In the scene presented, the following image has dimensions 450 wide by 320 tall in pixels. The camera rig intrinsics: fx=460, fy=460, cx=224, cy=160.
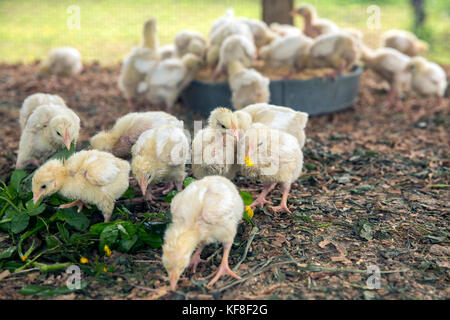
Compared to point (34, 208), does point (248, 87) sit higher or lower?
higher

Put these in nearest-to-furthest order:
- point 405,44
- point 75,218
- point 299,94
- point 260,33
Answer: point 75,218 → point 299,94 → point 260,33 → point 405,44

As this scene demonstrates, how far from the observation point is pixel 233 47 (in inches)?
216

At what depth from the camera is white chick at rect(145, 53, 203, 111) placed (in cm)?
568

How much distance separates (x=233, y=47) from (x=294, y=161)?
8.21 ft

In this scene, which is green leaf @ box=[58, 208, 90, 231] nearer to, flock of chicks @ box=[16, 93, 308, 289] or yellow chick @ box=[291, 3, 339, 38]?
flock of chicks @ box=[16, 93, 308, 289]

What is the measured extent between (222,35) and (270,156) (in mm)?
3177

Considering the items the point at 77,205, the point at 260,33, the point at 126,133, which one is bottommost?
the point at 77,205

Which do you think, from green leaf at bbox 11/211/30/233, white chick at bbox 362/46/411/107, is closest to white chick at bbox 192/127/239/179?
green leaf at bbox 11/211/30/233

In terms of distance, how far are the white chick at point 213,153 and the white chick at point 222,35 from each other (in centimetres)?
263

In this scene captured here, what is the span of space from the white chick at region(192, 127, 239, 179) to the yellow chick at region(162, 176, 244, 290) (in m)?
0.55

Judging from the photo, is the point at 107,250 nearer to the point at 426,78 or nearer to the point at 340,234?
the point at 340,234

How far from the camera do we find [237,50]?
5.49 meters

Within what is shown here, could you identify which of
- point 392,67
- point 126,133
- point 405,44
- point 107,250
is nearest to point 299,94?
point 392,67
